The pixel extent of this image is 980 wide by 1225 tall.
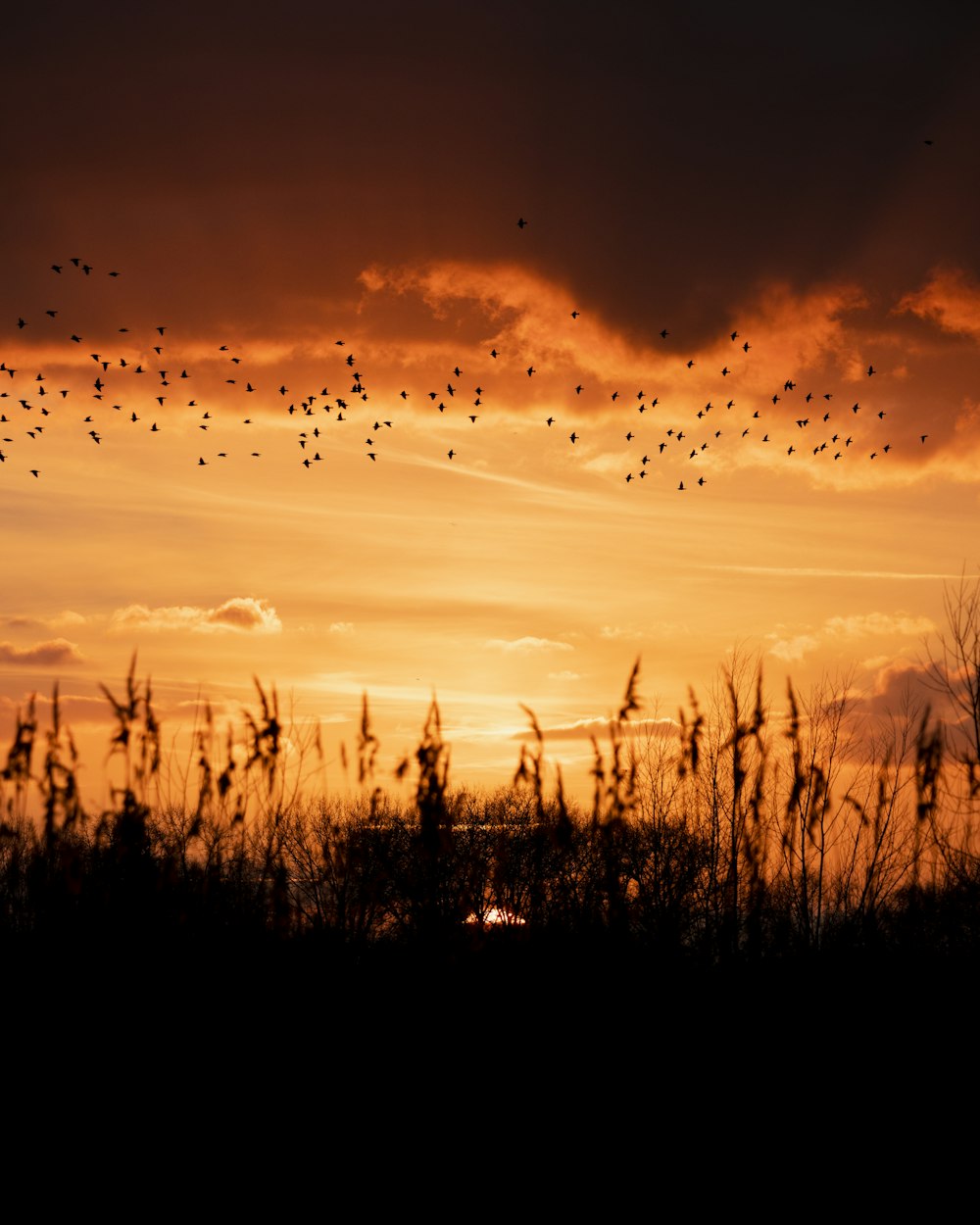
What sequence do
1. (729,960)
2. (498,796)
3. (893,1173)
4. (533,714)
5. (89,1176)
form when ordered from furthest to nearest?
1. (498,796)
2. (729,960)
3. (533,714)
4. (893,1173)
5. (89,1176)

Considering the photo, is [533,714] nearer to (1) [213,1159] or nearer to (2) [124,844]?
(2) [124,844]

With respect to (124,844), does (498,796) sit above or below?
below

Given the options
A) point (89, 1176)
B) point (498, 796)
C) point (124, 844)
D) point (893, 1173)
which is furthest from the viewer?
point (498, 796)

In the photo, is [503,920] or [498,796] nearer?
[503,920]

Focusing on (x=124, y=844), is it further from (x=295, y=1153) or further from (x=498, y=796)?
(x=498, y=796)

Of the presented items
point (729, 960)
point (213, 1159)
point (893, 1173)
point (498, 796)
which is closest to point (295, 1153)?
point (213, 1159)

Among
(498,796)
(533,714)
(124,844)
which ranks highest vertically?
(533,714)

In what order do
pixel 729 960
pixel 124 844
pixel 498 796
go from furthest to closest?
pixel 498 796
pixel 729 960
pixel 124 844

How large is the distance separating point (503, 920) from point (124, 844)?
3285mm

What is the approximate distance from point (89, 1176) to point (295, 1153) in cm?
101

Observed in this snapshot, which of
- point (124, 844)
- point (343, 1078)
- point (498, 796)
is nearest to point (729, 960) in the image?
point (343, 1078)

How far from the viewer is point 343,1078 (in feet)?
19.1

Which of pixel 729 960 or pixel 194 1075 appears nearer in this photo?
pixel 194 1075

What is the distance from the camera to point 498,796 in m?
48.1
